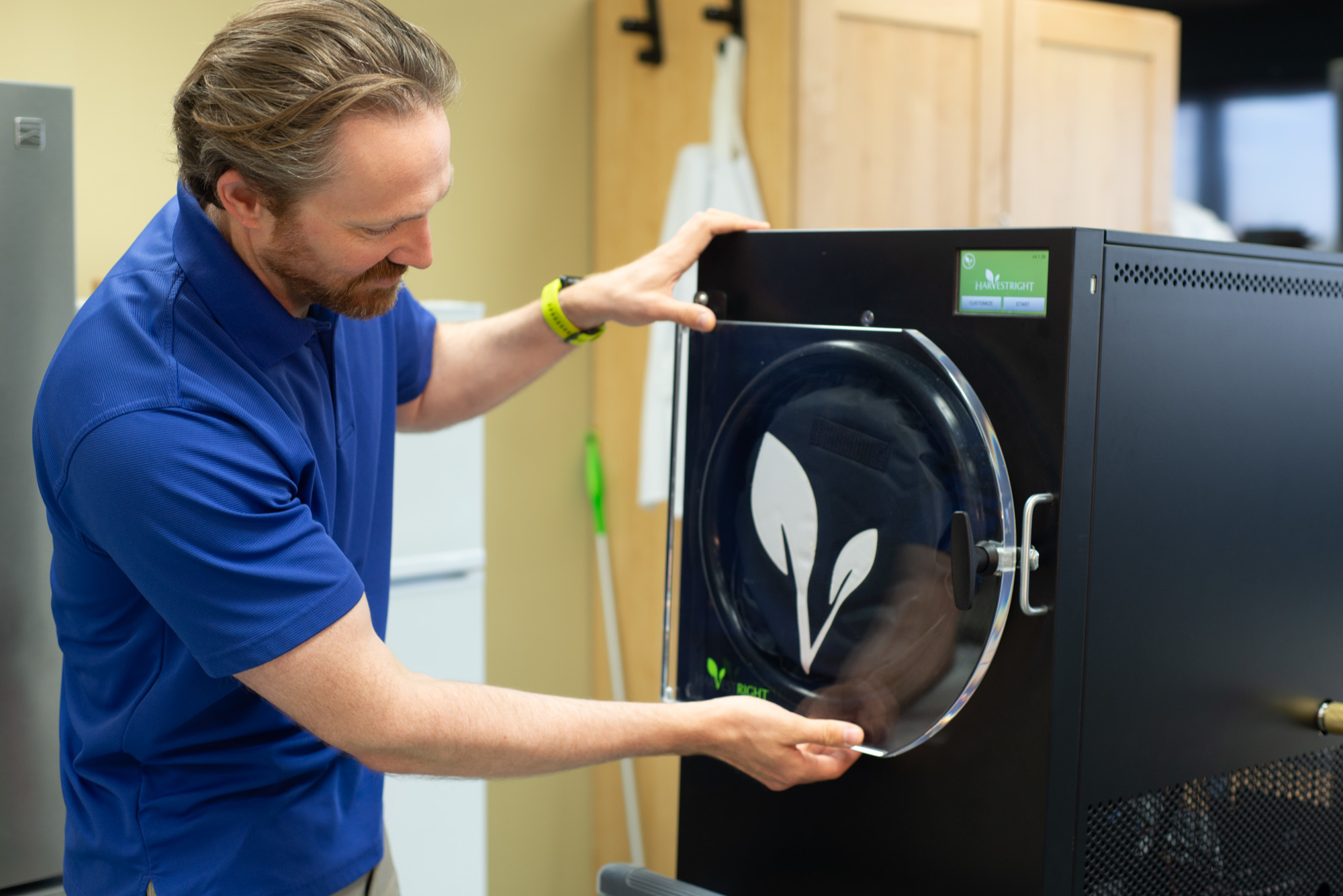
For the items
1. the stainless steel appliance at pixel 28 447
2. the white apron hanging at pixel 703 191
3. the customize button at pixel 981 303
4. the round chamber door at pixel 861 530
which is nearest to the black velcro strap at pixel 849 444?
the round chamber door at pixel 861 530

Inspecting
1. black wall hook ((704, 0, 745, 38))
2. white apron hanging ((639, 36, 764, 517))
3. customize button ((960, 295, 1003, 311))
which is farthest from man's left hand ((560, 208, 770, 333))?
black wall hook ((704, 0, 745, 38))

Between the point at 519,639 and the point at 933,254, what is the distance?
7.14ft

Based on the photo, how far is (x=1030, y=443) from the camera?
109cm

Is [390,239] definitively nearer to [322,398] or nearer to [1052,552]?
[322,398]

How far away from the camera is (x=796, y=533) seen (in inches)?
49.8

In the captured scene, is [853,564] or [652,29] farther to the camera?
[652,29]

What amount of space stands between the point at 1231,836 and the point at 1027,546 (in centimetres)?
47

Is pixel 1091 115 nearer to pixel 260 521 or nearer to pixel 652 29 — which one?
pixel 652 29

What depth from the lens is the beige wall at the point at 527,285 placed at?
286 centimetres

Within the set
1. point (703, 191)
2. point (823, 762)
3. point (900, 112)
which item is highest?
point (900, 112)

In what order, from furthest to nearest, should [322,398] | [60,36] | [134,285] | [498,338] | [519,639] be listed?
[519,639]
[60,36]
[498,338]
[322,398]
[134,285]

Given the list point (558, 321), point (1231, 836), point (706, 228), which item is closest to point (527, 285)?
point (558, 321)

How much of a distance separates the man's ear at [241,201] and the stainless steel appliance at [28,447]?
0.54 metres

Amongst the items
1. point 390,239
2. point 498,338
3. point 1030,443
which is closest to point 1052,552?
point 1030,443
